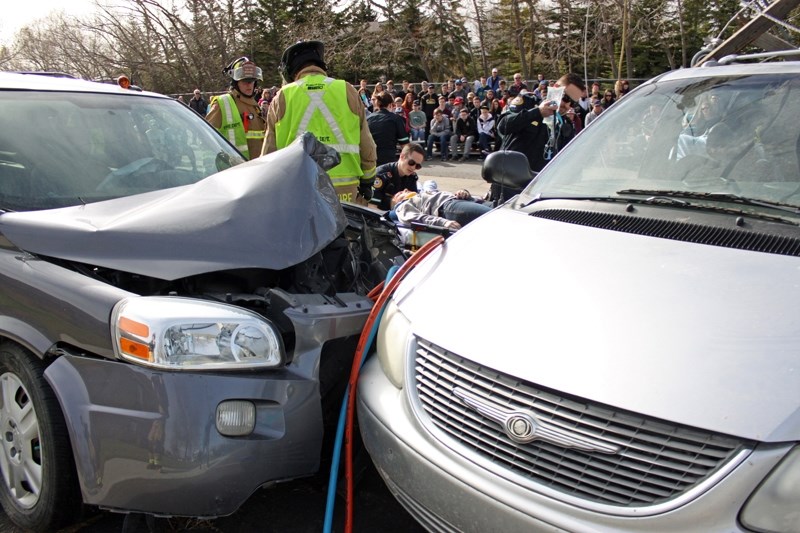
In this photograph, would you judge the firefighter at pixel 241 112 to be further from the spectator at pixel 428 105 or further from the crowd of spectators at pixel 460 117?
the spectator at pixel 428 105

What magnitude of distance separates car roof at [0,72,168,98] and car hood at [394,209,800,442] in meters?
2.54

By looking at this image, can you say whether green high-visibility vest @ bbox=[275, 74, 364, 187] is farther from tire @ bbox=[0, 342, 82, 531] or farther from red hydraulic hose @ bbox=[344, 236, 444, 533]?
tire @ bbox=[0, 342, 82, 531]

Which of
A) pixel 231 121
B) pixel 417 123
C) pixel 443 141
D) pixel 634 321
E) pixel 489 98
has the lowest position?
pixel 443 141

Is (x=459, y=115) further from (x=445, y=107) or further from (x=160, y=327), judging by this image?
(x=160, y=327)

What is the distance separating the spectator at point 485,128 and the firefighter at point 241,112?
10.0 meters

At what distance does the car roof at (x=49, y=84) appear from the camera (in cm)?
Answer: 356

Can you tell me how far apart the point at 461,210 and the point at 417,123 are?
12867mm

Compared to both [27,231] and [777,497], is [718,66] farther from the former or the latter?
[27,231]

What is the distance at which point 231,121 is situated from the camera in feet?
22.1

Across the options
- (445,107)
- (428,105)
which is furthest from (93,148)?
(428,105)

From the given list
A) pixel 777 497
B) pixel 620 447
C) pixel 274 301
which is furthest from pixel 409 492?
pixel 777 497

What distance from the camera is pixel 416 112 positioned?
17625 millimetres

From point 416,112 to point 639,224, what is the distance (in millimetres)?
15703

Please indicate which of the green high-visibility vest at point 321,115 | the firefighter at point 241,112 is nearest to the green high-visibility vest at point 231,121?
the firefighter at point 241,112
